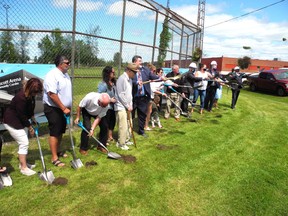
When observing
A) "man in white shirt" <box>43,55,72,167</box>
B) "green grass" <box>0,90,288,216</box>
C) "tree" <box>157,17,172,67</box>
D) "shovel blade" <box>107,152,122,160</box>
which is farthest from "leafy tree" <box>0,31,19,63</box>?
"tree" <box>157,17,172,67</box>

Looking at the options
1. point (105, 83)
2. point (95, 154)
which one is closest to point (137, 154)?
point (95, 154)

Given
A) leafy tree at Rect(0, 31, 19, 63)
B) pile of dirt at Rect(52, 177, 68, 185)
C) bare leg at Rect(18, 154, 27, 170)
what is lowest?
pile of dirt at Rect(52, 177, 68, 185)

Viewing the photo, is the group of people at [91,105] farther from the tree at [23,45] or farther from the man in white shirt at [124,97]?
the tree at [23,45]

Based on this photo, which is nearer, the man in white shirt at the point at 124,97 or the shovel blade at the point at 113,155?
the shovel blade at the point at 113,155

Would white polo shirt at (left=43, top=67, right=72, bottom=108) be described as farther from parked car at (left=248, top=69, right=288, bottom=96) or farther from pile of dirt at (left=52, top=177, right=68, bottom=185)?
parked car at (left=248, top=69, right=288, bottom=96)

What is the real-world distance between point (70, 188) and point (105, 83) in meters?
2.42

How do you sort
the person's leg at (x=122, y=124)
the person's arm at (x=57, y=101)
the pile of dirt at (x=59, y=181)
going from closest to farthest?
the pile of dirt at (x=59, y=181) → the person's arm at (x=57, y=101) → the person's leg at (x=122, y=124)

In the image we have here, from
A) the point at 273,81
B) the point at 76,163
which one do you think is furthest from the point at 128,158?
Result: the point at 273,81

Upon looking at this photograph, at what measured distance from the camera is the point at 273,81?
18.6 m

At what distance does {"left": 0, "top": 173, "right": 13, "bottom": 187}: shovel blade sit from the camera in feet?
12.8

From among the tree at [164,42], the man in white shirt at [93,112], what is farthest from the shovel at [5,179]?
the tree at [164,42]

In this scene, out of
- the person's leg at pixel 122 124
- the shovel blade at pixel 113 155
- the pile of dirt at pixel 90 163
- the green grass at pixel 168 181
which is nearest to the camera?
the green grass at pixel 168 181

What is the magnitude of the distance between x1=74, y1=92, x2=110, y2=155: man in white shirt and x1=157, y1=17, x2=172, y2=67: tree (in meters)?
5.21

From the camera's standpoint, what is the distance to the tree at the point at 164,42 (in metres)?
9.84
